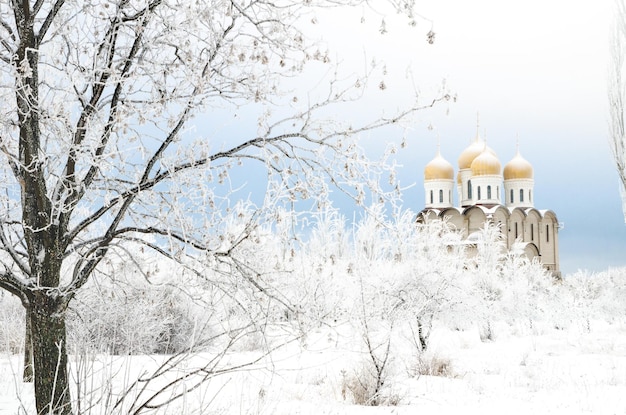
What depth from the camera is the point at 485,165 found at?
45062 millimetres

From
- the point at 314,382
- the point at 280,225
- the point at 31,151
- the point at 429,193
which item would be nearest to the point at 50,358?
the point at 31,151

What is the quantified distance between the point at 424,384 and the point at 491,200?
37118mm

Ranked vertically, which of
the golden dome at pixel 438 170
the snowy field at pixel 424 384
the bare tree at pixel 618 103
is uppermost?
the golden dome at pixel 438 170

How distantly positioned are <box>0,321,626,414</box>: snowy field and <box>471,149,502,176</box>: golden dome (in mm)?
32245

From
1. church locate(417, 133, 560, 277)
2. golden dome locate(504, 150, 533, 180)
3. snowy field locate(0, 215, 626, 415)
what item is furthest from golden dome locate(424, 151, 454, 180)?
snowy field locate(0, 215, 626, 415)

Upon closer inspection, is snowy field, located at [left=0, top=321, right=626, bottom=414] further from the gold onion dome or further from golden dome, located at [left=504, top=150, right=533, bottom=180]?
golden dome, located at [left=504, top=150, right=533, bottom=180]

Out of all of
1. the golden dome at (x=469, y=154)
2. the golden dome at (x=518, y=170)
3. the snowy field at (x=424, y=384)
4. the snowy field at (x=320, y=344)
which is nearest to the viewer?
the snowy field at (x=320, y=344)

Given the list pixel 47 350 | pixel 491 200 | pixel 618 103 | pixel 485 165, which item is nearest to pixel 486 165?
pixel 485 165

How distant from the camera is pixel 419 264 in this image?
13.2 meters

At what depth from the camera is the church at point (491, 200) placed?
144ft

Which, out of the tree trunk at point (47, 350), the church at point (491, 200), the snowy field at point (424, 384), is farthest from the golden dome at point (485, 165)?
the tree trunk at point (47, 350)

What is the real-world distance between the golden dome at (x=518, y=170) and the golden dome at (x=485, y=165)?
1856 millimetres

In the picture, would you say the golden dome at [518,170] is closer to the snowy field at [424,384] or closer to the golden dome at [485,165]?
the golden dome at [485,165]

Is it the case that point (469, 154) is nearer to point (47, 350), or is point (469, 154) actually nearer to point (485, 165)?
point (485, 165)
